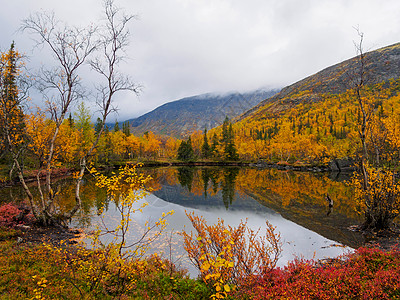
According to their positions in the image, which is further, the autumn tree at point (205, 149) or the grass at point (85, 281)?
the autumn tree at point (205, 149)

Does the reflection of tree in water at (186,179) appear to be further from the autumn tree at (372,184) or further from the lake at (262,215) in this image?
the autumn tree at (372,184)

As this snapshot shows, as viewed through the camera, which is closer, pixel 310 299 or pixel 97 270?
pixel 310 299

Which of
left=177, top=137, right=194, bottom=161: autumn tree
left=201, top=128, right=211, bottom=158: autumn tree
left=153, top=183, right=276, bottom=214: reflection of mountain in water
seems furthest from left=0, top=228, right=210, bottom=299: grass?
left=201, top=128, right=211, bottom=158: autumn tree

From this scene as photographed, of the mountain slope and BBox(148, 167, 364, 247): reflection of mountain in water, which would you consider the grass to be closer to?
the mountain slope

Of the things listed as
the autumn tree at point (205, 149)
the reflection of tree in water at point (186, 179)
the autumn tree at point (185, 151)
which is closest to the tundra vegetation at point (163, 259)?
the reflection of tree in water at point (186, 179)

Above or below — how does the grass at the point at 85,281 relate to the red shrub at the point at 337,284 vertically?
above

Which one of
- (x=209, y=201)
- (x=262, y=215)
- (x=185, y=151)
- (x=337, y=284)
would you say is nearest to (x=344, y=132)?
(x=185, y=151)

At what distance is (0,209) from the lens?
14180mm

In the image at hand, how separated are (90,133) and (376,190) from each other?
57031mm

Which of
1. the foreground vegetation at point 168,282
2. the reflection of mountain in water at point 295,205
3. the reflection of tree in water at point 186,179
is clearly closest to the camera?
the foreground vegetation at point 168,282

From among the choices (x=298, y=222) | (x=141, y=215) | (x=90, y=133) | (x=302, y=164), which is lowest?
(x=302, y=164)

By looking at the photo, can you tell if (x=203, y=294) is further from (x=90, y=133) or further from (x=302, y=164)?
(x=302, y=164)

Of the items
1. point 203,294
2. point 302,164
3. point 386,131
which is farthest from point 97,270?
point 302,164

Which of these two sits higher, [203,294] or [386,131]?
[386,131]
